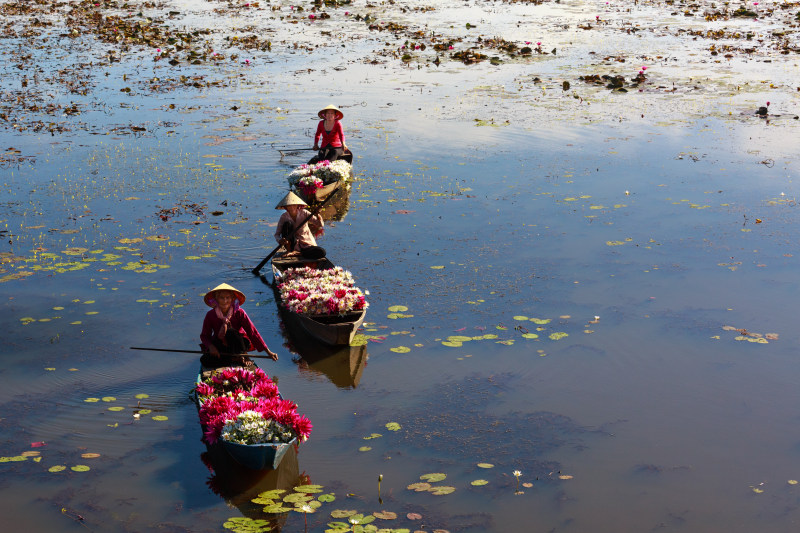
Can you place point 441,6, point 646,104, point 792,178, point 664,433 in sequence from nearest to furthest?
point 664,433 → point 792,178 → point 646,104 → point 441,6

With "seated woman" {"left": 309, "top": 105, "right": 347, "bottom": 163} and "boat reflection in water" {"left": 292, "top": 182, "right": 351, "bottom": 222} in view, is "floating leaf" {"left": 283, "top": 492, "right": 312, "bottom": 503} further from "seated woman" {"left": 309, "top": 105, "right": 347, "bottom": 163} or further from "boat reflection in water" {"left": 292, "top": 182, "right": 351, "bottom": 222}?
"seated woman" {"left": 309, "top": 105, "right": 347, "bottom": 163}

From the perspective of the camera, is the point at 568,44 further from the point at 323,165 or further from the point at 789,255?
the point at 789,255

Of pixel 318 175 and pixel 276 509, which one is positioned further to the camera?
pixel 318 175

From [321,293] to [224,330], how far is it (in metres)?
1.78

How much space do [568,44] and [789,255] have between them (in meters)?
21.7

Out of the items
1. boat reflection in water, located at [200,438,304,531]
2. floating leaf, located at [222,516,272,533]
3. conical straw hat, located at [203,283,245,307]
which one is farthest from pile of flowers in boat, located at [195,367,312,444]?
conical straw hat, located at [203,283,245,307]

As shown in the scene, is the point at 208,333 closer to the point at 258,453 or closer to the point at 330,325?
the point at 330,325

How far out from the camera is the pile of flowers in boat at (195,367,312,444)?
8.43 metres

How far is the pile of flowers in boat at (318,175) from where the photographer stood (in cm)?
1722

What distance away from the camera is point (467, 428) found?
9.42 metres

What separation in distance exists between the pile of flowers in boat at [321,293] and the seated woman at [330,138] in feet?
23.0

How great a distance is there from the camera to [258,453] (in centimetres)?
837

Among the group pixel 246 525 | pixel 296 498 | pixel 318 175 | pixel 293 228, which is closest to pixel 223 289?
pixel 296 498

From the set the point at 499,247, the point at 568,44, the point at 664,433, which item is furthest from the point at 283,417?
the point at 568,44
